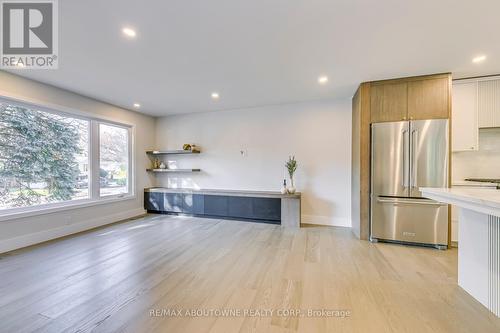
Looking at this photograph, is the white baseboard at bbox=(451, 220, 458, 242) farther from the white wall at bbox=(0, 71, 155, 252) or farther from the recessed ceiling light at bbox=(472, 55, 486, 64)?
the white wall at bbox=(0, 71, 155, 252)

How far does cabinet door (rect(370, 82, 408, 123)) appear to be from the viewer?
10.8 feet

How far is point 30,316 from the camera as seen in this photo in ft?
5.56

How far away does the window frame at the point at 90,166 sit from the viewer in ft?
10.4

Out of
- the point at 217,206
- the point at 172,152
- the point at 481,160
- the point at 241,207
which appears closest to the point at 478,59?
the point at 481,160

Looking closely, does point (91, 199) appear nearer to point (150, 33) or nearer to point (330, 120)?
point (150, 33)

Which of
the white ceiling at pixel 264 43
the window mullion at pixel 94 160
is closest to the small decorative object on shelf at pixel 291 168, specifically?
the white ceiling at pixel 264 43

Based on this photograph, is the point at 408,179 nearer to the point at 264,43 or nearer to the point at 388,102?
the point at 388,102

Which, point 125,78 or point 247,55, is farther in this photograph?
point 125,78

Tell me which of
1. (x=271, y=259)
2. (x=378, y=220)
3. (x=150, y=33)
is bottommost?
(x=271, y=259)

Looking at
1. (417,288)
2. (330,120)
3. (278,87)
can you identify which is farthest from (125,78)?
(417,288)

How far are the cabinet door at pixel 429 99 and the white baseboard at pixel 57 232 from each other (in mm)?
6074

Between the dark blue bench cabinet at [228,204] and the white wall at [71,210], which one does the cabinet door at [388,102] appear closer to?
the dark blue bench cabinet at [228,204]

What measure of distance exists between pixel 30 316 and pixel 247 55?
3.31 meters

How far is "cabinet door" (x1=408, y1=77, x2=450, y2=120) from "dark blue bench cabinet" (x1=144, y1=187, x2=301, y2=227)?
2435mm
